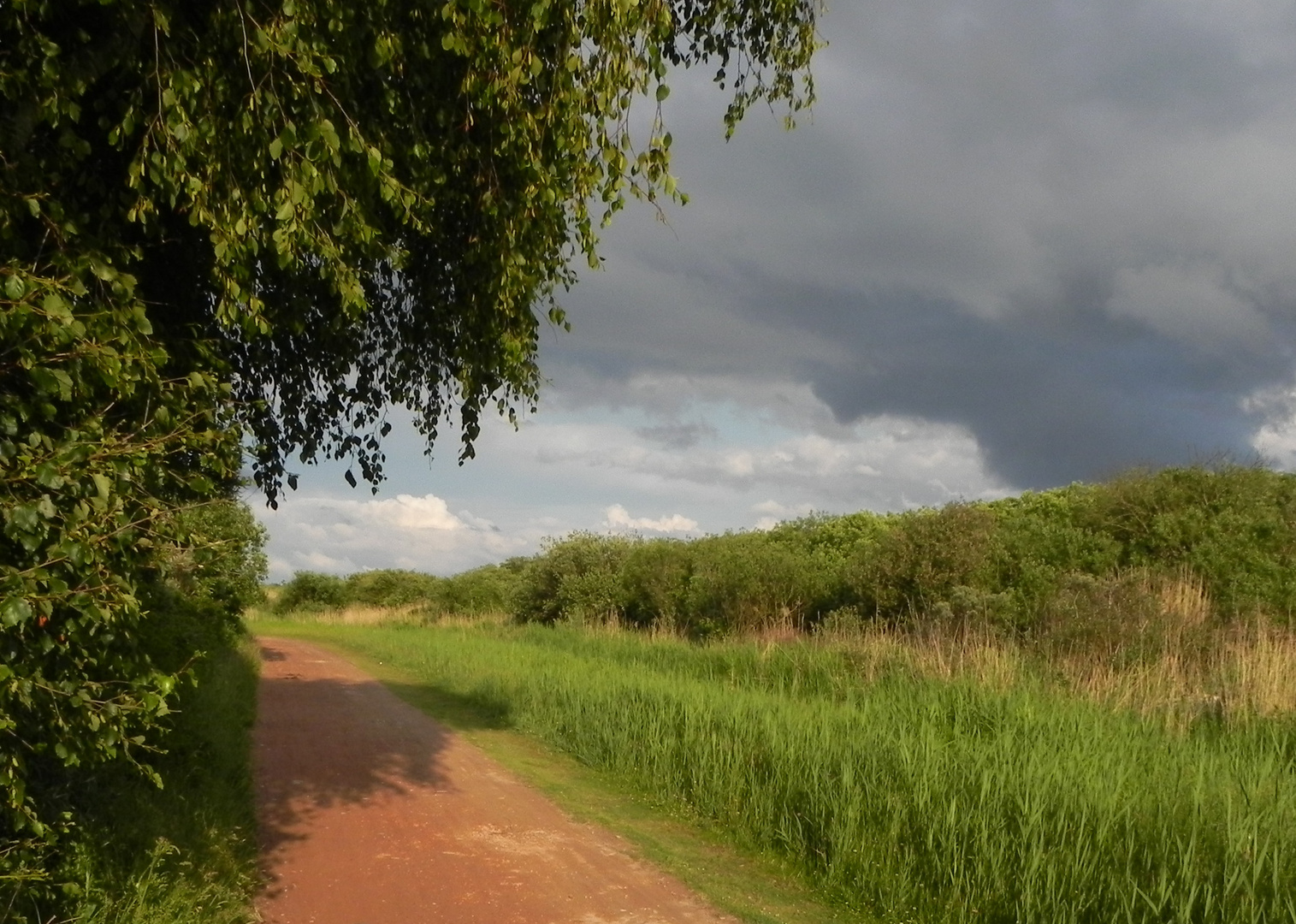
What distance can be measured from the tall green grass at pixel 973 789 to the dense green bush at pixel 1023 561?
16.1 feet

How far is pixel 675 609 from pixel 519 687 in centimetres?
1316

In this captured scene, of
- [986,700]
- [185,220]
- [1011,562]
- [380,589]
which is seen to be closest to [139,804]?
[185,220]

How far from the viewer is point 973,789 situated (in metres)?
6.89

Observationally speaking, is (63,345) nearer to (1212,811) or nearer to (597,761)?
(1212,811)

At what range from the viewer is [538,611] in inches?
1369

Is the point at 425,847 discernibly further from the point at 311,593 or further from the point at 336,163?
the point at 311,593

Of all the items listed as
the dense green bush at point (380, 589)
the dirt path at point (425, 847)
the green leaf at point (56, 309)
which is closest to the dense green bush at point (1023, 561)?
the dirt path at point (425, 847)

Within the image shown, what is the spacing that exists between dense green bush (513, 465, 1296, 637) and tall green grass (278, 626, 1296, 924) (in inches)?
193

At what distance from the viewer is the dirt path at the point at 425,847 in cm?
644

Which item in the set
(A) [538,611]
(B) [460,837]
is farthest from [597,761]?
(A) [538,611]

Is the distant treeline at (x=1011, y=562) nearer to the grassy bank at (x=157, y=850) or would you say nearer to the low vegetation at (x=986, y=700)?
the low vegetation at (x=986, y=700)

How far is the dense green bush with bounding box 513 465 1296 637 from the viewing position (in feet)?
55.0

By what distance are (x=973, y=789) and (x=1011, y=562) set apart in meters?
13.7

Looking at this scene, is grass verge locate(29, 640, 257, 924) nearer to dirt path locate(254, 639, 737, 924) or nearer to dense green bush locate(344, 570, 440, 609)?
dirt path locate(254, 639, 737, 924)
